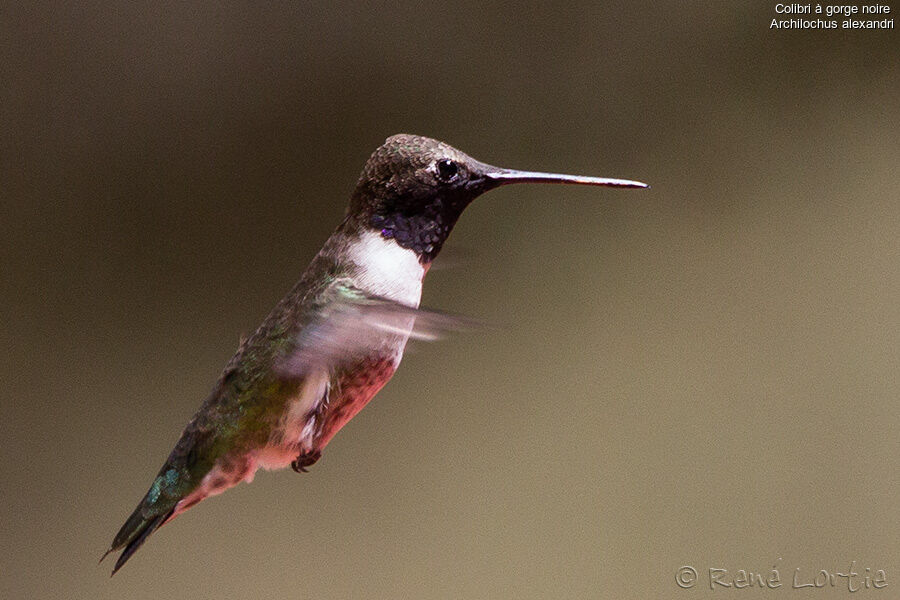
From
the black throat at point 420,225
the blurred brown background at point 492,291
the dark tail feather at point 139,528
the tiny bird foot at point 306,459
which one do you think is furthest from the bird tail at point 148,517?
the blurred brown background at point 492,291

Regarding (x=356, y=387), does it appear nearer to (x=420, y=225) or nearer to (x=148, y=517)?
(x=420, y=225)

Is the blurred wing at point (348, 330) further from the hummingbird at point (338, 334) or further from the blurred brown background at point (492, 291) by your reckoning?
the blurred brown background at point (492, 291)

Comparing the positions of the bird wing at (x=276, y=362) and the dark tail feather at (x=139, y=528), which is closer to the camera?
the bird wing at (x=276, y=362)

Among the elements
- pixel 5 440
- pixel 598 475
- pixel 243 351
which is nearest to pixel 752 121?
pixel 598 475

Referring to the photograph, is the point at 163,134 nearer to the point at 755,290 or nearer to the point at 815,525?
the point at 755,290

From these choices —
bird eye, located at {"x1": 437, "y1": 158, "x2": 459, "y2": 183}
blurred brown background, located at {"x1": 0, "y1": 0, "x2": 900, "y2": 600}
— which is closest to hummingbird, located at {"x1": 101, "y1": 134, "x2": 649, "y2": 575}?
bird eye, located at {"x1": 437, "y1": 158, "x2": 459, "y2": 183}

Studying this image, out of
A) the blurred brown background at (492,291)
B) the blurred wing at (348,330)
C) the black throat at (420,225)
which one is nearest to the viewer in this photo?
the blurred wing at (348,330)
